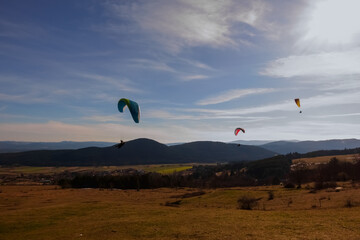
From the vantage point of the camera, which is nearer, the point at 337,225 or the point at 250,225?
the point at 337,225

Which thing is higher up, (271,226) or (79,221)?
(271,226)

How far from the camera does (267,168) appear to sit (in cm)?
18438

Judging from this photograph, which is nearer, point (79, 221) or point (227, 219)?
point (227, 219)

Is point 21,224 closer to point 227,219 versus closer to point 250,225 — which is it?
point 227,219

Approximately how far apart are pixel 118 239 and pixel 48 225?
590 inches

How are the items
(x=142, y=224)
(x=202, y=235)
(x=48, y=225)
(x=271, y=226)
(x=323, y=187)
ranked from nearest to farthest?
(x=202, y=235) < (x=271, y=226) < (x=142, y=224) < (x=48, y=225) < (x=323, y=187)

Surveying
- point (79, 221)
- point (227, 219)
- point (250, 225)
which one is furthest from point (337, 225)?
point (79, 221)

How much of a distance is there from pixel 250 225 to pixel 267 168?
553 feet

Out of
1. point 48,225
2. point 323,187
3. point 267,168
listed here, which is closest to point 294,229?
point 48,225

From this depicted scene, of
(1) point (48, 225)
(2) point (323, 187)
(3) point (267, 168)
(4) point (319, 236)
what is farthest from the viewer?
(3) point (267, 168)

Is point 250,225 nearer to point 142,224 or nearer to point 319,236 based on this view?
point 319,236

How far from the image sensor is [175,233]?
2577 cm

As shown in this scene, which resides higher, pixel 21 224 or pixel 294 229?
pixel 294 229

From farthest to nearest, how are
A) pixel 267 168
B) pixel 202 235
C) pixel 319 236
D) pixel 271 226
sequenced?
1. pixel 267 168
2. pixel 271 226
3. pixel 202 235
4. pixel 319 236
